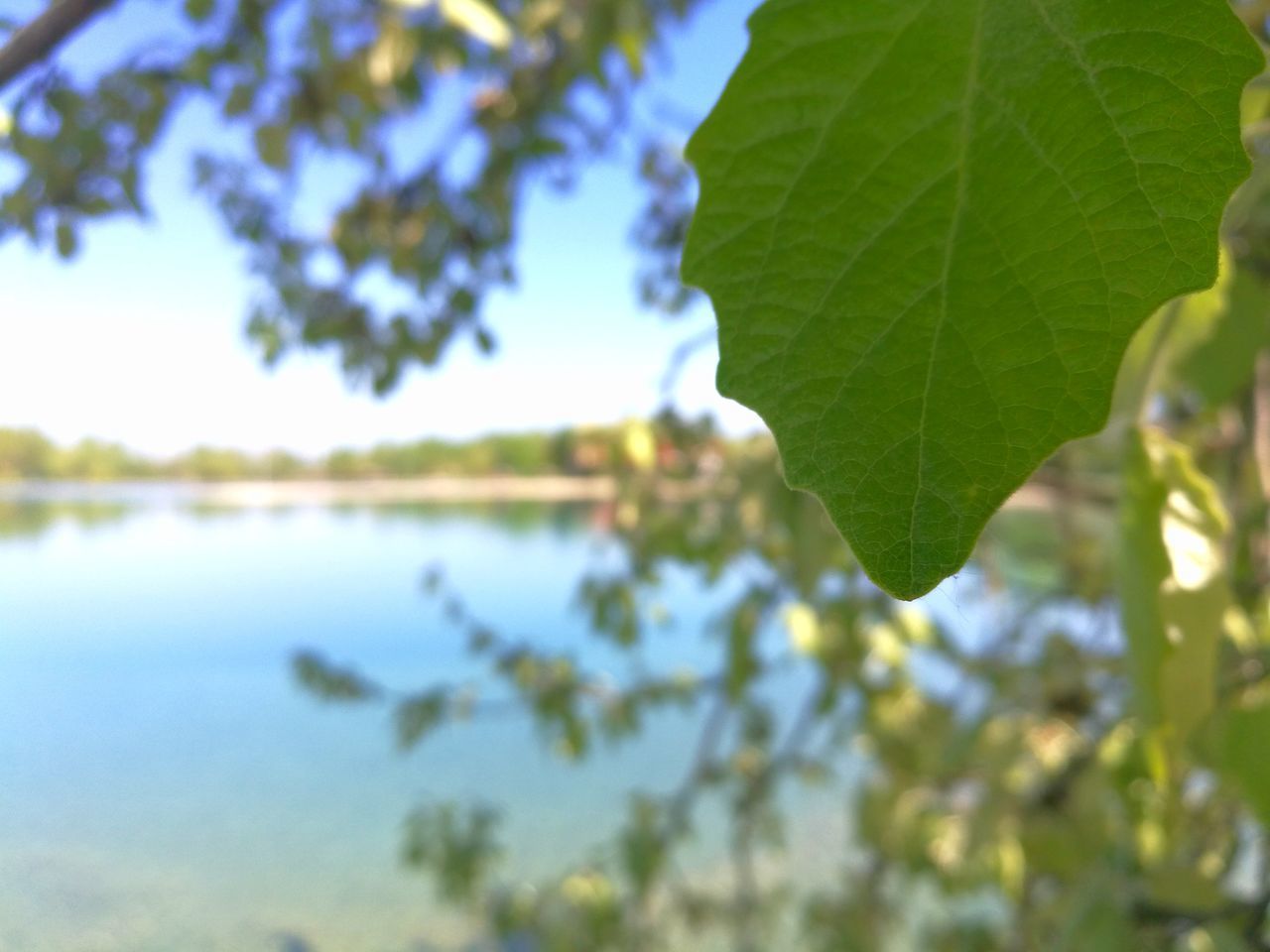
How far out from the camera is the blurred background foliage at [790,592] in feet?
1.03

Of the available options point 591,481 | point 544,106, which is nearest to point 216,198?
point 544,106

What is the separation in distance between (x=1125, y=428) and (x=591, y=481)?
1.22 m

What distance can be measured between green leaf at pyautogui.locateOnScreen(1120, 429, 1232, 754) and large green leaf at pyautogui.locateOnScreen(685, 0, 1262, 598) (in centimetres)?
17

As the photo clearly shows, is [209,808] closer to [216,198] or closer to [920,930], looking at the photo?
[216,198]

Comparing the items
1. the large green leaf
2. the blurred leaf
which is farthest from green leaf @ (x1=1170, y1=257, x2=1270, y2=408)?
the blurred leaf

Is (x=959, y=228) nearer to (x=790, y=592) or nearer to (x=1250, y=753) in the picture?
(x=1250, y=753)

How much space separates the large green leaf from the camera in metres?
0.12

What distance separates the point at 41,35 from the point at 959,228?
207 millimetres

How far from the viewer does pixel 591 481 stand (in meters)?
1.50

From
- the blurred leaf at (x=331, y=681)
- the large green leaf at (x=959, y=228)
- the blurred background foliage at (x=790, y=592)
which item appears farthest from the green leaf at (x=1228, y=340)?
the blurred leaf at (x=331, y=681)

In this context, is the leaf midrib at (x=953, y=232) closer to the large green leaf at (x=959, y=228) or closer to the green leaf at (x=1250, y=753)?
the large green leaf at (x=959, y=228)

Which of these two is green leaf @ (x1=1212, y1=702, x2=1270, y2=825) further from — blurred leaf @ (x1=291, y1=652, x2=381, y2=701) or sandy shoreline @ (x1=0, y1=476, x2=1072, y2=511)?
blurred leaf @ (x1=291, y1=652, x2=381, y2=701)

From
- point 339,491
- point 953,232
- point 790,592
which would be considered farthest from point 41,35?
point 339,491

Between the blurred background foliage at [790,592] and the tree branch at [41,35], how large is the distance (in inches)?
7.1
